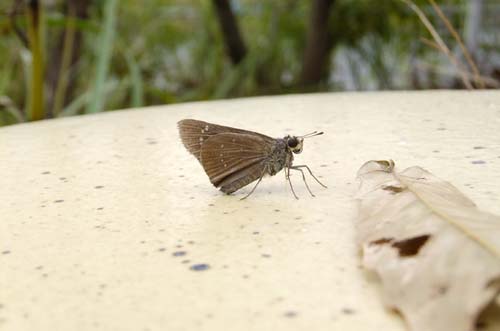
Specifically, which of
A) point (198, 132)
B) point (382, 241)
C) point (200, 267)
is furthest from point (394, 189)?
point (198, 132)

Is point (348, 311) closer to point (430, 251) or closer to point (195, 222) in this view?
point (430, 251)

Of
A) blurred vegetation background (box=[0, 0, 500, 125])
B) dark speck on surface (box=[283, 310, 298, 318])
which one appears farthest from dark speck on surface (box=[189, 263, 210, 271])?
blurred vegetation background (box=[0, 0, 500, 125])

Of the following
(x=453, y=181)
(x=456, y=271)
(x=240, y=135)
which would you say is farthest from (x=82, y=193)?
(x=456, y=271)

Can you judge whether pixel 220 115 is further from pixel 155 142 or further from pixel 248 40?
pixel 248 40

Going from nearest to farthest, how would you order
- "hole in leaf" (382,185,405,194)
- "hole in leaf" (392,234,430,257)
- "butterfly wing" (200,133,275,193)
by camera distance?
"hole in leaf" (392,234,430,257) → "hole in leaf" (382,185,405,194) → "butterfly wing" (200,133,275,193)

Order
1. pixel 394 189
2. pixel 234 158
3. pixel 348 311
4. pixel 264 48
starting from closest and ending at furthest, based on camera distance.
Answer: pixel 348 311, pixel 394 189, pixel 234 158, pixel 264 48

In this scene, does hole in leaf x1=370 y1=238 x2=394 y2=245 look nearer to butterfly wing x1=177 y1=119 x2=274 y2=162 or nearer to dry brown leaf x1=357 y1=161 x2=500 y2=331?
dry brown leaf x1=357 y1=161 x2=500 y2=331

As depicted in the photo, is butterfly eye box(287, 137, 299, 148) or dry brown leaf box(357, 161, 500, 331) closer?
dry brown leaf box(357, 161, 500, 331)
